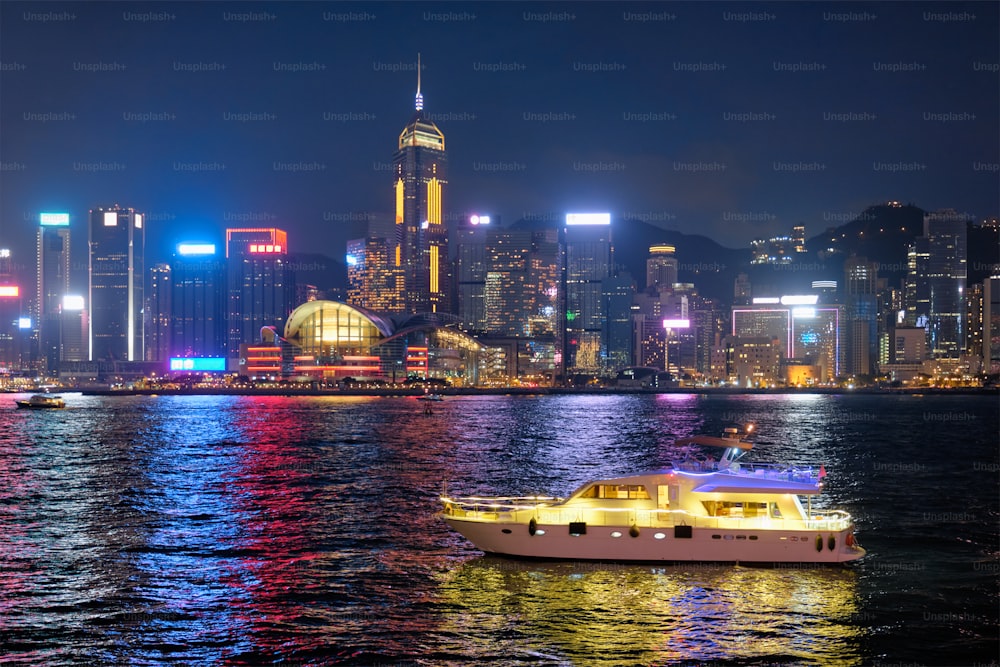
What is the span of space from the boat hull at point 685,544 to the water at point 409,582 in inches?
19.7

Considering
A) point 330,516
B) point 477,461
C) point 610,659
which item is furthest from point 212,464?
point 610,659

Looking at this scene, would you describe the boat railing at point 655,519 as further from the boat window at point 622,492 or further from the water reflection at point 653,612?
the water reflection at point 653,612

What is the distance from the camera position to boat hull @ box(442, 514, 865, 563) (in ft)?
113

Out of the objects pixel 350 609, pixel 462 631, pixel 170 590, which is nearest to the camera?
pixel 462 631

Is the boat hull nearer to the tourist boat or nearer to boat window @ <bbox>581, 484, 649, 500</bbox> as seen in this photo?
the tourist boat

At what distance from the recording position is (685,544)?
34.8m

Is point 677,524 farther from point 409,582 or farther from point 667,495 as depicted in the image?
point 409,582

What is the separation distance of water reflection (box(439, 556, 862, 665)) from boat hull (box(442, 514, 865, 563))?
406 mm

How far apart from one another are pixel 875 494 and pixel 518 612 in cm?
3495

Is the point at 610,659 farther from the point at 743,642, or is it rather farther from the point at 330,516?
the point at 330,516

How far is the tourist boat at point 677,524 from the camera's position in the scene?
34688 mm

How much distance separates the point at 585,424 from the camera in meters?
130

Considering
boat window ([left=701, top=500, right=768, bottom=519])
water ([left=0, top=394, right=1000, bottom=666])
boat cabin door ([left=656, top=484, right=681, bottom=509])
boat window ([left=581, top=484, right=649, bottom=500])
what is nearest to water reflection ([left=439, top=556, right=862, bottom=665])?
water ([left=0, top=394, right=1000, bottom=666])

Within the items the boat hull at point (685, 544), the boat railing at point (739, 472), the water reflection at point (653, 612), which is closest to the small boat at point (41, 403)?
the water reflection at point (653, 612)
